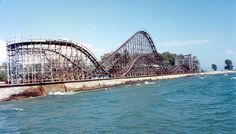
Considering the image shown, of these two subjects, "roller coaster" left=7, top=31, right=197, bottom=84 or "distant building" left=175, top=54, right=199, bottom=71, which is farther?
"distant building" left=175, top=54, right=199, bottom=71

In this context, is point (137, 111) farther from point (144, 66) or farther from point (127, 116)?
point (144, 66)

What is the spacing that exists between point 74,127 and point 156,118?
19.6 feet

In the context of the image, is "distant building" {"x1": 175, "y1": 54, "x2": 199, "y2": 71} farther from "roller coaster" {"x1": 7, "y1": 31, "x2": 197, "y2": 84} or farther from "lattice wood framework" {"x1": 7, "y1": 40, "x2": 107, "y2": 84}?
"lattice wood framework" {"x1": 7, "y1": 40, "x2": 107, "y2": 84}

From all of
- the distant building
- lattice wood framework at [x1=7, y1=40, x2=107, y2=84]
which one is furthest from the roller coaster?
the distant building

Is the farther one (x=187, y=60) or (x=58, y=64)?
(x=187, y=60)

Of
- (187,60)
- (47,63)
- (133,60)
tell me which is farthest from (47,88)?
(187,60)

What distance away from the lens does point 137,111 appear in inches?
1172

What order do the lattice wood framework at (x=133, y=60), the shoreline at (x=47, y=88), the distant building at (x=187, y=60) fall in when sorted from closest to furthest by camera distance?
the shoreline at (x=47, y=88) < the lattice wood framework at (x=133, y=60) < the distant building at (x=187, y=60)

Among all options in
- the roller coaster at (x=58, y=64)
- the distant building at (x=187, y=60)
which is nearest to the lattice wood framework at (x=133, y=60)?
the roller coaster at (x=58, y=64)

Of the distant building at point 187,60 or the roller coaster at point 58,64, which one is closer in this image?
the roller coaster at point 58,64

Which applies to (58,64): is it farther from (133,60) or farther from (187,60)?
(187,60)

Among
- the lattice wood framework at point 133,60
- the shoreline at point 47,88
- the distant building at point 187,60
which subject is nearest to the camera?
the shoreline at point 47,88

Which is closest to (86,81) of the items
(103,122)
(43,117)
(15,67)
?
(15,67)

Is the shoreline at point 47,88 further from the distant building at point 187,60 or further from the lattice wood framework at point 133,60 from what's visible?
the distant building at point 187,60
